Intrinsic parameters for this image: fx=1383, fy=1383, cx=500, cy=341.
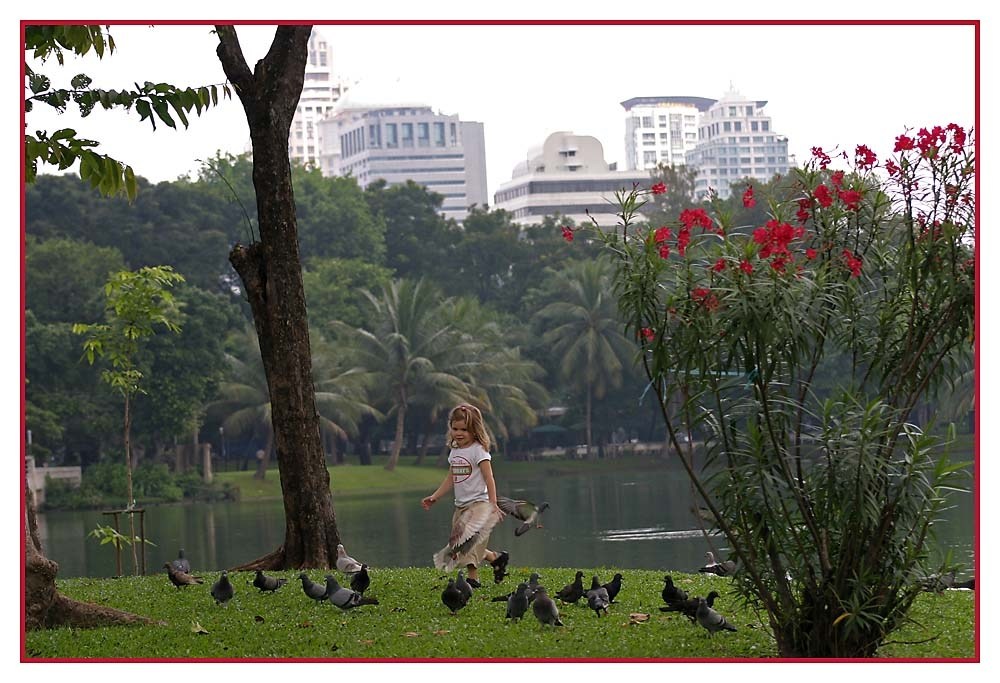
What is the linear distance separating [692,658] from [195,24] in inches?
133

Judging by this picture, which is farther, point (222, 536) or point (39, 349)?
point (39, 349)

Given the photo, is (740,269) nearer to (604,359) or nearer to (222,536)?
(222,536)

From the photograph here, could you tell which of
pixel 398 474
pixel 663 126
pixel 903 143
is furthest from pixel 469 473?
pixel 663 126

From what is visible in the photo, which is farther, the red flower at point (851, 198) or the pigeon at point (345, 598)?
the pigeon at point (345, 598)

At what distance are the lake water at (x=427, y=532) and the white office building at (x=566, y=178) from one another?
3163 centimetres

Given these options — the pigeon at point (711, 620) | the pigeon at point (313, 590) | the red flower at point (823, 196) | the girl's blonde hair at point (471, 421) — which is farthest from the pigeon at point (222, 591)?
the red flower at point (823, 196)

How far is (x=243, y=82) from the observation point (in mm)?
9039

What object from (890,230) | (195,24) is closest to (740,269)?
(890,230)

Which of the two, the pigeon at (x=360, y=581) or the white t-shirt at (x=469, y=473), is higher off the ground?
the white t-shirt at (x=469, y=473)

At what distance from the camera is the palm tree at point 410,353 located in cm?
3644

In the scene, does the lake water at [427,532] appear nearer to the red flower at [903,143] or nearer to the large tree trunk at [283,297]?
the large tree trunk at [283,297]

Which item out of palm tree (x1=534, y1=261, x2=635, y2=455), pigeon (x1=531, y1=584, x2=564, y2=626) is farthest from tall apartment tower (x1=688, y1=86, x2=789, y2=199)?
pigeon (x1=531, y1=584, x2=564, y2=626)

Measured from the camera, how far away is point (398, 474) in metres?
37.5

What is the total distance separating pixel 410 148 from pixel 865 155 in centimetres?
6711
